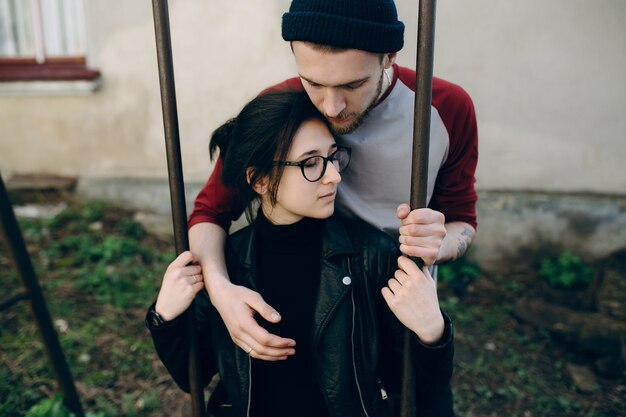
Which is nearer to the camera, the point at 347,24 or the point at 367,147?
the point at 347,24

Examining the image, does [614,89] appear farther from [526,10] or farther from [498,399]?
[498,399]

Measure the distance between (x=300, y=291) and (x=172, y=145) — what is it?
592 mm

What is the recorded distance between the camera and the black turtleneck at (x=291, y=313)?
66.5 inches

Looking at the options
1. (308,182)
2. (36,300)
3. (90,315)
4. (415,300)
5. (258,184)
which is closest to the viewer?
(415,300)

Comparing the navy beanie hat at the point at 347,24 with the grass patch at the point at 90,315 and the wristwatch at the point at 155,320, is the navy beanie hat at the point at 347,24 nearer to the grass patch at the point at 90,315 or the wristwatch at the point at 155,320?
the wristwatch at the point at 155,320

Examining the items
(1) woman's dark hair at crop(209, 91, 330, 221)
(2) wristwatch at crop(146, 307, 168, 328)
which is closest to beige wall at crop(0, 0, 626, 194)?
(1) woman's dark hair at crop(209, 91, 330, 221)

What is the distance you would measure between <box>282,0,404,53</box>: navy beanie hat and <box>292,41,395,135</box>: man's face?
3 cm

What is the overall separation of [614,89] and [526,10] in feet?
2.75

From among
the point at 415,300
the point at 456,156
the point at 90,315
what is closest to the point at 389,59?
the point at 456,156

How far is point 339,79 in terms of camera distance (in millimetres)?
1653

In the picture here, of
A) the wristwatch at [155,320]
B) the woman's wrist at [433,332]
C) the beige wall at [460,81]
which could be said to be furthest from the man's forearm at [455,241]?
the beige wall at [460,81]

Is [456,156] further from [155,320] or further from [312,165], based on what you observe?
[155,320]

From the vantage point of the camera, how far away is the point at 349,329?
1.63 metres

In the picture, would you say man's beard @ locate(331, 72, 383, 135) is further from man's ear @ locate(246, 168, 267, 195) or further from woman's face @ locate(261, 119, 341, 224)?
man's ear @ locate(246, 168, 267, 195)
